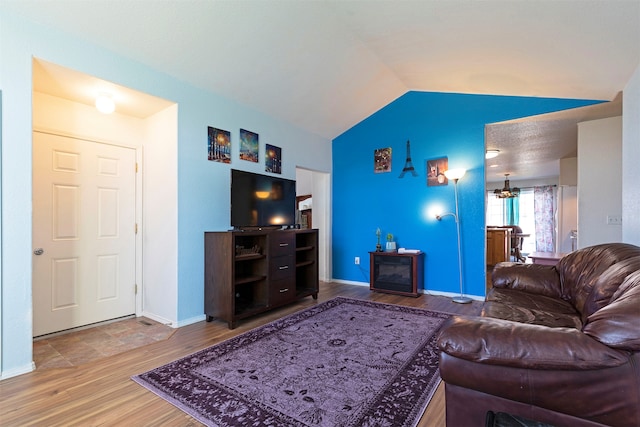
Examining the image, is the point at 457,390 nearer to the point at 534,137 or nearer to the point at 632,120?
the point at 632,120

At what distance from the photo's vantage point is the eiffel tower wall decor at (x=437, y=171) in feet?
14.5

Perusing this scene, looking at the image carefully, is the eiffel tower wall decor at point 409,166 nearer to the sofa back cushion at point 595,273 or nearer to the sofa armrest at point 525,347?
the sofa back cushion at point 595,273

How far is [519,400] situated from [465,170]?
11.7 ft

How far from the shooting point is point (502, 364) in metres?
1.15

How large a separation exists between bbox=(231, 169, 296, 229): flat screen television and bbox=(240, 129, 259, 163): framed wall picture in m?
0.40

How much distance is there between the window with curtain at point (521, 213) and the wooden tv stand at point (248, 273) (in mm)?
8278

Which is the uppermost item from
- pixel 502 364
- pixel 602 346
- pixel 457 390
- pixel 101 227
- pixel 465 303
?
pixel 101 227

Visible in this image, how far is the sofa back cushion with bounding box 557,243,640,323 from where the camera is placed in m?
1.66

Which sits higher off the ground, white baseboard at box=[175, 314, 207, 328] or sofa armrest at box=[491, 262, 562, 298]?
sofa armrest at box=[491, 262, 562, 298]

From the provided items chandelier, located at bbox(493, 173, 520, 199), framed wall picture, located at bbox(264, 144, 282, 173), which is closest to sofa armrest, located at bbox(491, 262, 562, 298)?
framed wall picture, located at bbox(264, 144, 282, 173)

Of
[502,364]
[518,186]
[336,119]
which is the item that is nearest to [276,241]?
[336,119]

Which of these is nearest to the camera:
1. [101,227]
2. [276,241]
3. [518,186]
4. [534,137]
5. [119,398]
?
[119,398]

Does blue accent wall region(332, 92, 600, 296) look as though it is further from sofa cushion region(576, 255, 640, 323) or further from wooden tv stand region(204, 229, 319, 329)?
sofa cushion region(576, 255, 640, 323)

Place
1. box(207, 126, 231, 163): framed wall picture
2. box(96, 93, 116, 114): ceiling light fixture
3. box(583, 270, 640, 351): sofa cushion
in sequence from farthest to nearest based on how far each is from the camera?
box(207, 126, 231, 163): framed wall picture, box(96, 93, 116, 114): ceiling light fixture, box(583, 270, 640, 351): sofa cushion
